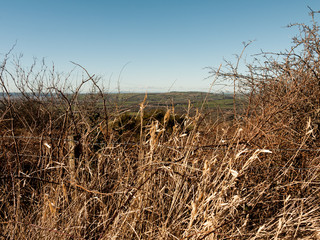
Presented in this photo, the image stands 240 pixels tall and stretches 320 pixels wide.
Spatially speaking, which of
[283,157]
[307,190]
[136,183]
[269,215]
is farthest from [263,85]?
[136,183]

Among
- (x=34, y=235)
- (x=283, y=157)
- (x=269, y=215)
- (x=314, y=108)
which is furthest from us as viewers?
(x=314, y=108)

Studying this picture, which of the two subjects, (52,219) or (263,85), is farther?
(263,85)

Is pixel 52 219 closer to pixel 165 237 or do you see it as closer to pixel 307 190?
pixel 165 237

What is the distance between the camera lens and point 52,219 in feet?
4.81

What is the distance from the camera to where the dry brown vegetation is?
135 cm

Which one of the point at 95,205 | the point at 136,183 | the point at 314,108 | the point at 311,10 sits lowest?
the point at 95,205

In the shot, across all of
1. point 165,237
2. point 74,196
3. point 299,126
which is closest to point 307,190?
point 299,126

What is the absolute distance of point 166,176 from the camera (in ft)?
5.77

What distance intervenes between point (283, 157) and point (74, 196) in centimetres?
206

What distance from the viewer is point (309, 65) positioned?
2871 mm

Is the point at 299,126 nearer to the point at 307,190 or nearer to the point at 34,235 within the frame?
the point at 307,190

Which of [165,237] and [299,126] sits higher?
[299,126]

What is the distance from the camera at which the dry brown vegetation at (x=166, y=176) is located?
4.42 ft

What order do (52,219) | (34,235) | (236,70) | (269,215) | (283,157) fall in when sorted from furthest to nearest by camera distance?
1. (236,70)
2. (283,157)
3. (269,215)
4. (52,219)
5. (34,235)
